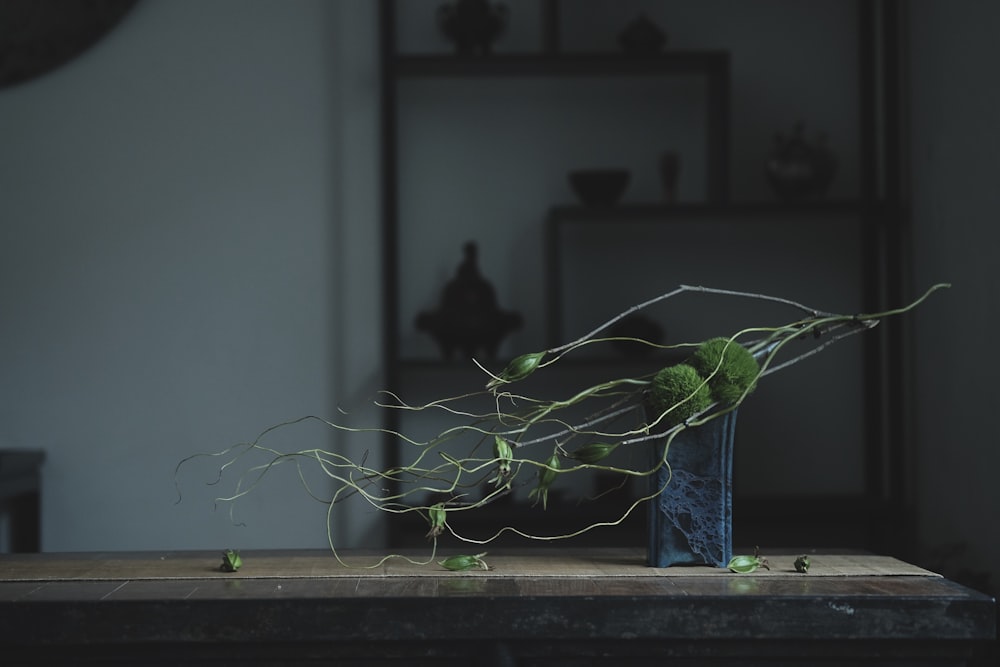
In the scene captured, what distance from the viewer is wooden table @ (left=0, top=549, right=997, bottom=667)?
1.20 metres

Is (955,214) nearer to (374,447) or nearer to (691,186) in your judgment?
(691,186)

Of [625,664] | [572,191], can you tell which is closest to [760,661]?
[625,664]

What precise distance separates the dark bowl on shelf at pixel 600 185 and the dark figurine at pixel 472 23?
1.56 ft

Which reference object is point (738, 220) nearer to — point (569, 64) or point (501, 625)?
point (569, 64)

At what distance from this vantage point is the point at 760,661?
123cm

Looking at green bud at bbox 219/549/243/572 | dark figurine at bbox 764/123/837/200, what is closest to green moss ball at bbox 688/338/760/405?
green bud at bbox 219/549/243/572

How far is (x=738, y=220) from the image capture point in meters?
3.12

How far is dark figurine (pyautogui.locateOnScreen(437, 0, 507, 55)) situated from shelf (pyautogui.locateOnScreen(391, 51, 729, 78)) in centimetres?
5

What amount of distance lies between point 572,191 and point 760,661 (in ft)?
6.87

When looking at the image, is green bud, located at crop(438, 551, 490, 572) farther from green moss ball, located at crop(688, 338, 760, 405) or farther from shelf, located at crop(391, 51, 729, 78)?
shelf, located at crop(391, 51, 729, 78)

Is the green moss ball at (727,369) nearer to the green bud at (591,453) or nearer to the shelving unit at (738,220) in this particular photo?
the green bud at (591,453)

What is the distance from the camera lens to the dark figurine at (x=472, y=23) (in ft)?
9.67

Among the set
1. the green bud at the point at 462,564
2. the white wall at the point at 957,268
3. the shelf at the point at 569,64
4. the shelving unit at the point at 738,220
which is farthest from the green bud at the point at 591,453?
the shelf at the point at 569,64

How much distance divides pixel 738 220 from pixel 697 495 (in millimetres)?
1876
